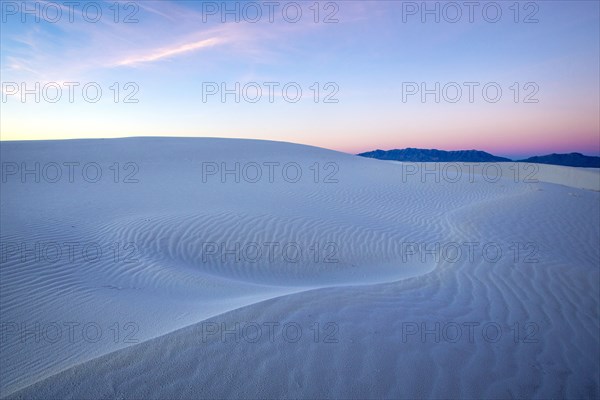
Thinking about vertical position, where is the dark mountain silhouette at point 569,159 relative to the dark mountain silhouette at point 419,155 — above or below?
below

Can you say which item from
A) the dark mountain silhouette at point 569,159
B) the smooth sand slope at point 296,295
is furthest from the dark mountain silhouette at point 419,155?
the smooth sand slope at point 296,295

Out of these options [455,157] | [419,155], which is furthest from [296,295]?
[455,157]

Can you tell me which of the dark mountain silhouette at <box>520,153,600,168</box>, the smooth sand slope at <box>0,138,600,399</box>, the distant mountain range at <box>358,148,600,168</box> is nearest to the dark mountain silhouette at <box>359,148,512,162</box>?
the distant mountain range at <box>358,148,600,168</box>

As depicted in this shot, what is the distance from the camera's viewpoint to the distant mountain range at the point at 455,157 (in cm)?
10419

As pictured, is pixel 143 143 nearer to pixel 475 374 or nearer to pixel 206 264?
pixel 206 264

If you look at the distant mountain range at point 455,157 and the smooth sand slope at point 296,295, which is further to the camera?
the distant mountain range at point 455,157

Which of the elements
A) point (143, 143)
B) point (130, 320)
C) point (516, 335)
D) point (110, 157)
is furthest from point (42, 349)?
point (143, 143)

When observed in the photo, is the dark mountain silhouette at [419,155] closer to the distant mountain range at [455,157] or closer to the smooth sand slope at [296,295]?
the distant mountain range at [455,157]

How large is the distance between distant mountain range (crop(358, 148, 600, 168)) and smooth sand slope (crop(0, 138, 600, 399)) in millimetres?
114038

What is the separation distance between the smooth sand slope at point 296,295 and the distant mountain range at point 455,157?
114038 millimetres

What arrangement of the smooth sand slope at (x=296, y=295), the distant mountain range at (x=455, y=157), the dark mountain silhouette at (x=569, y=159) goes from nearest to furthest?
1. the smooth sand slope at (x=296, y=295)
2. the dark mountain silhouette at (x=569, y=159)
3. the distant mountain range at (x=455, y=157)

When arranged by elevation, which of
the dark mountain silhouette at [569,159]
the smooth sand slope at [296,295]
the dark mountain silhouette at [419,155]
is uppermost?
the dark mountain silhouette at [419,155]

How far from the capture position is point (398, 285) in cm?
471

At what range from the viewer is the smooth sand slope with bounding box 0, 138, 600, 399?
268 cm
